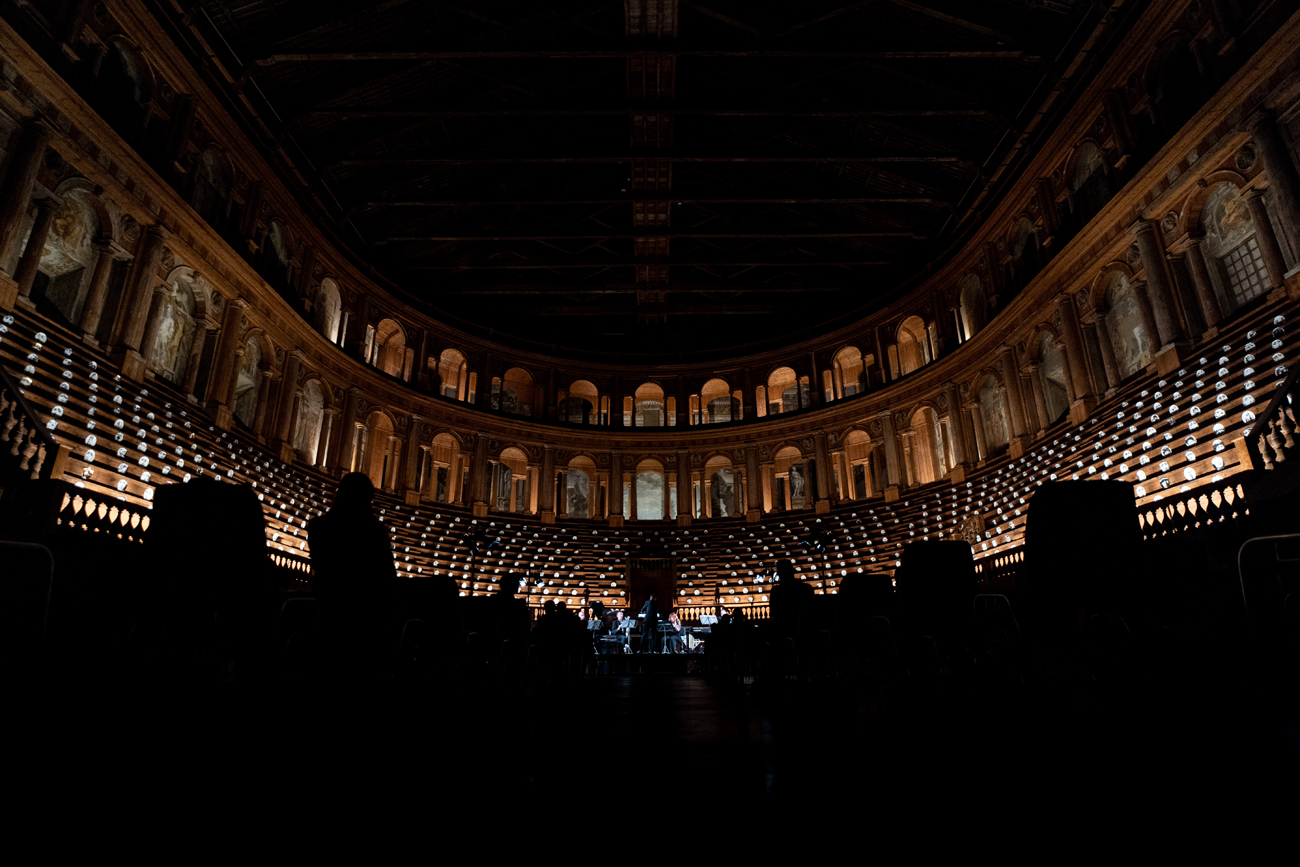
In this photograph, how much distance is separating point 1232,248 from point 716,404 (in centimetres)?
2116

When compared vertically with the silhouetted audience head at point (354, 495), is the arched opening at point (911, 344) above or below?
above

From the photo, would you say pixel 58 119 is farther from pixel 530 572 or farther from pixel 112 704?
pixel 530 572

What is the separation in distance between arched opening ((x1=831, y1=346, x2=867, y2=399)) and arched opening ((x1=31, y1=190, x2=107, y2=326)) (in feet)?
80.5

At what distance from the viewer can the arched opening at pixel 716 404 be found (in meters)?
31.4

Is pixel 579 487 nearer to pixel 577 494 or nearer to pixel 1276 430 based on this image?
pixel 577 494

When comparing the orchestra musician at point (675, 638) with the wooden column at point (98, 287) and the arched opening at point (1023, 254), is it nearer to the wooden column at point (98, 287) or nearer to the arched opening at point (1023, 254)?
the arched opening at point (1023, 254)

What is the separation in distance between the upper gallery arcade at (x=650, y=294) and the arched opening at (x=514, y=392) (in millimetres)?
153

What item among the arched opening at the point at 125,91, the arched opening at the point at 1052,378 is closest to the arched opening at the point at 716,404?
the arched opening at the point at 1052,378

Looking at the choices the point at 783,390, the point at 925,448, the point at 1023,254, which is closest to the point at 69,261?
the point at 1023,254

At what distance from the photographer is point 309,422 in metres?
22.0

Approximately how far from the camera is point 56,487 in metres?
6.72

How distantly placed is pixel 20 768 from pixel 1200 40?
20202 millimetres

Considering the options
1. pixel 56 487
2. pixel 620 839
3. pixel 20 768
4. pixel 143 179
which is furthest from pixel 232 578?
pixel 143 179

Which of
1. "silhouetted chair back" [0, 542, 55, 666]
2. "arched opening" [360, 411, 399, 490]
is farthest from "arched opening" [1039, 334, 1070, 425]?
"arched opening" [360, 411, 399, 490]
